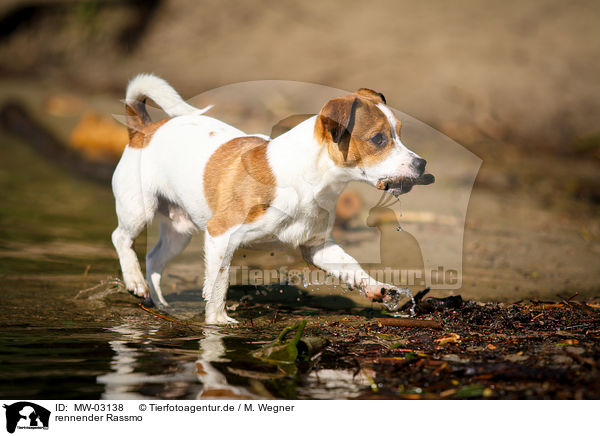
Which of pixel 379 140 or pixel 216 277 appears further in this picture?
pixel 216 277

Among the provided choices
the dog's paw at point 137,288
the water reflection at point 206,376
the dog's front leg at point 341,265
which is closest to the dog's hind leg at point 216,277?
the water reflection at point 206,376

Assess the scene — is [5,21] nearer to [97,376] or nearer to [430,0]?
[430,0]

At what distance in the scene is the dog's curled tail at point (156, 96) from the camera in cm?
595

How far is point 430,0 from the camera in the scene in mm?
18125

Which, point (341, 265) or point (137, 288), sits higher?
point (341, 265)

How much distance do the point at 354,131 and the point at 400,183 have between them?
50cm

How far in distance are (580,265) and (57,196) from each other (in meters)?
7.48

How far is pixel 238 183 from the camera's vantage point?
4961mm

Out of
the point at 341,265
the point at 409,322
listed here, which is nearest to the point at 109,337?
the point at 341,265

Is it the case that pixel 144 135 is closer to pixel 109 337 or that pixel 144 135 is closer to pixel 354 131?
pixel 109 337

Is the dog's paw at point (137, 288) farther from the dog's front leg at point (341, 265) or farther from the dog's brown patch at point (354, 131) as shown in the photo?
the dog's brown patch at point (354, 131)

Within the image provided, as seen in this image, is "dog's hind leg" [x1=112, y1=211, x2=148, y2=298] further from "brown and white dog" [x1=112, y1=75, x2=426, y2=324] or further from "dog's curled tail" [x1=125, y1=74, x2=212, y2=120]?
"dog's curled tail" [x1=125, y1=74, x2=212, y2=120]
